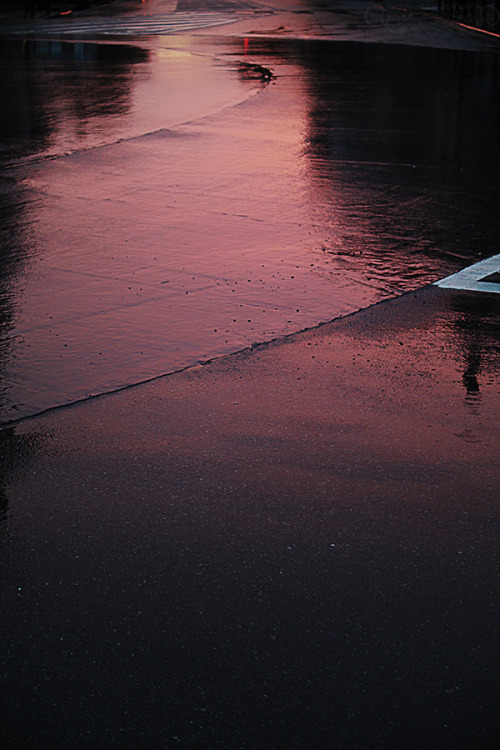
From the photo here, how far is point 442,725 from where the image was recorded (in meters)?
3.02

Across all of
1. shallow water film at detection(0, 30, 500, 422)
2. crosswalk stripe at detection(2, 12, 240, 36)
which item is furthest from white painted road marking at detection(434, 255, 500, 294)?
crosswalk stripe at detection(2, 12, 240, 36)

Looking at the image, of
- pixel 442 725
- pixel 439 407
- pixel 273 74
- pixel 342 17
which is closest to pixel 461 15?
pixel 342 17

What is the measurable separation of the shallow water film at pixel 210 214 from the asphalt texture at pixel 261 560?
29.4 inches

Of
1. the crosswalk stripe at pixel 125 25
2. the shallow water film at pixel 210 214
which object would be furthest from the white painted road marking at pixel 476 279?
the crosswalk stripe at pixel 125 25

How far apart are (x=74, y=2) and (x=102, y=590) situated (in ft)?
165

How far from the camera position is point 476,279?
741cm

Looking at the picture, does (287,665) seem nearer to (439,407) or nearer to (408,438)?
(408,438)

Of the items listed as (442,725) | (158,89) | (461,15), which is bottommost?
(442,725)

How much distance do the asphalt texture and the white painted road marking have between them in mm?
1431

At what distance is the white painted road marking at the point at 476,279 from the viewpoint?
284 inches

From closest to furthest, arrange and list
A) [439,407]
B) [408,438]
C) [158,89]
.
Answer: [408,438] → [439,407] → [158,89]

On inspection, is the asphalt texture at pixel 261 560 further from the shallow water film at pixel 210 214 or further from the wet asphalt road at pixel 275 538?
the shallow water film at pixel 210 214

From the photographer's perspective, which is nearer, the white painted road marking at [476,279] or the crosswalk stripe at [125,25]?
the white painted road marking at [476,279]

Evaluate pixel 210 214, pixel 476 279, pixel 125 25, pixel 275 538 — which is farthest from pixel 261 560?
pixel 125 25
